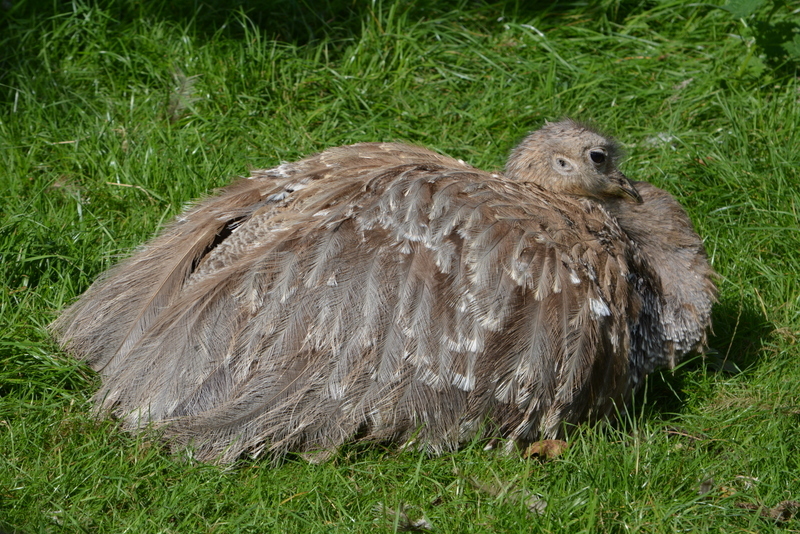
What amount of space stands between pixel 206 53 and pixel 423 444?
3.44 meters

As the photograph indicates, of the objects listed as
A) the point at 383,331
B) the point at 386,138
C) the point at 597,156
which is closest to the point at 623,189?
the point at 597,156

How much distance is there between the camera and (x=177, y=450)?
4059 millimetres

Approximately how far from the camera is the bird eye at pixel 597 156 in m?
4.82

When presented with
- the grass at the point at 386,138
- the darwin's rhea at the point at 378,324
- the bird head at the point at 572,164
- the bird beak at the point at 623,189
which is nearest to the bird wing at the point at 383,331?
the darwin's rhea at the point at 378,324

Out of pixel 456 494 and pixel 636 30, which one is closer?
pixel 456 494

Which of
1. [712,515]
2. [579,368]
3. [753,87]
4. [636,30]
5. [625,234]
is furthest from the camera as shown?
[636,30]

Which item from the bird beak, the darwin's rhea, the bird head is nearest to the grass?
the darwin's rhea

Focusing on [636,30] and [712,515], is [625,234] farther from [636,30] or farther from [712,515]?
[636,30]

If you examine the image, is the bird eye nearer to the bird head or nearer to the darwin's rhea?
the bird head

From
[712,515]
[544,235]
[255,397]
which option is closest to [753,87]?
[544,235]

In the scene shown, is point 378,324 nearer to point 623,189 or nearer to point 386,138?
point 623,189

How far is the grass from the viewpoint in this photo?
3.89m

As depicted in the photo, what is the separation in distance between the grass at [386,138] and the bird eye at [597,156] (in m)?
1.10

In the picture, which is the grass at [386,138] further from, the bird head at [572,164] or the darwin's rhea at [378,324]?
the bird head at [572,164]
